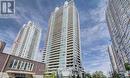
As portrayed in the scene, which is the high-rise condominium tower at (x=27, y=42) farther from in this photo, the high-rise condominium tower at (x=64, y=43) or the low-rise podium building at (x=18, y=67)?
the low-rise podium building at (x=18, y=67)

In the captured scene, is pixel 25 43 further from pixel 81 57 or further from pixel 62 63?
pixel 81 57

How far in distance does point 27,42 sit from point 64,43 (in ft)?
156

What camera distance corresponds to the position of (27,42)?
416 feet

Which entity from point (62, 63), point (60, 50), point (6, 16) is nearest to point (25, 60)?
point (6, 16)

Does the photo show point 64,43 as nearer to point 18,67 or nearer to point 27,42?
point 27,42

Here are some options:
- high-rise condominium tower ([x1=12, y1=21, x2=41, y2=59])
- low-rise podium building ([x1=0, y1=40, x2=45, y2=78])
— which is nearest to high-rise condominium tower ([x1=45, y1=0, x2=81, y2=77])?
high-rise condominium tower ([x1=12, y1=21, x2=41, y2=59])

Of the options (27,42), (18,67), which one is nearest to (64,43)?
(27,42)

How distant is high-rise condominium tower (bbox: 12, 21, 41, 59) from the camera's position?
12044 cm

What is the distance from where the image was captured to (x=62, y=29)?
116 metres

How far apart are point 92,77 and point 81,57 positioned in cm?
4575

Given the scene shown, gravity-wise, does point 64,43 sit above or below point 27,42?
below

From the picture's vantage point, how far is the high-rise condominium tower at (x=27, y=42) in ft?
395

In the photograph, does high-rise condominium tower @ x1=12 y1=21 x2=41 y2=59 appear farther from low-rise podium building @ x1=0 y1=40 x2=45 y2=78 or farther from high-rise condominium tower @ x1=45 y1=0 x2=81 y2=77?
low-rise podium building @ x1=0 y1=40 x2=45 y2=78

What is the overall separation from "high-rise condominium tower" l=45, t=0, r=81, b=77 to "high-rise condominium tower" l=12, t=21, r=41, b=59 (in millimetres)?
24550
